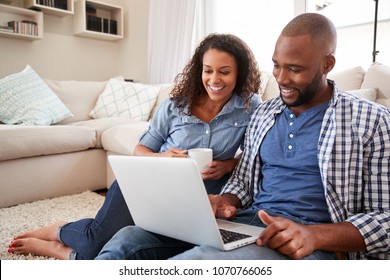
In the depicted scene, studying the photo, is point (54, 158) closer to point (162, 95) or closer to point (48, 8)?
point (162, 95)

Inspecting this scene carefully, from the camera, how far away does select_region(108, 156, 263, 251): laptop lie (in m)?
0.69

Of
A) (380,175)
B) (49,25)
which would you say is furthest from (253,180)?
(49,25)

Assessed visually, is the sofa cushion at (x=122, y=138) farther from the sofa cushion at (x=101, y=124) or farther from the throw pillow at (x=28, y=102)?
the throw pillow at (x=28, y=102)

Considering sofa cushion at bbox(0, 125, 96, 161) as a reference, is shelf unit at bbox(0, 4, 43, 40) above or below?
above

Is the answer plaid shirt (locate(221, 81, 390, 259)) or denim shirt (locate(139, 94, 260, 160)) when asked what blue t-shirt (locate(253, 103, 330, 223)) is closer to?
plaid shirt (locate(221, 81, 390, 259))

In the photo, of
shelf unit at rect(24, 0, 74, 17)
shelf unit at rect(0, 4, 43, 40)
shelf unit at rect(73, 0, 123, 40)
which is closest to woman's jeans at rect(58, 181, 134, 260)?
shelf unit at rect(0, 4, 43, 40)

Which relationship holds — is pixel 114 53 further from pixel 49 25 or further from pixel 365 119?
pixel 365 119

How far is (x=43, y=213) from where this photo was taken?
6.26ft

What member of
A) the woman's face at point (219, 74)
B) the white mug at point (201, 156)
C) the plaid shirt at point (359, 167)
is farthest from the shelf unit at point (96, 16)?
the plaid shirt at point (359, 167)

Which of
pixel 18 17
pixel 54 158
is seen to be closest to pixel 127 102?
pixel 54 158

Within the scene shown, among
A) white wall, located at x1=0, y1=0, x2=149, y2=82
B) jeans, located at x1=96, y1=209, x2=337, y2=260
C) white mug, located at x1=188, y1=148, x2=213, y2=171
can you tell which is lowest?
jeans, located at x1=96, y1=209, x2=337, y2=260

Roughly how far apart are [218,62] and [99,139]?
145cm

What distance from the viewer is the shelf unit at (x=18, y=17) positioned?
3.18 m

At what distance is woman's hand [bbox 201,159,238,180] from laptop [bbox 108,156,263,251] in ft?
0.83
